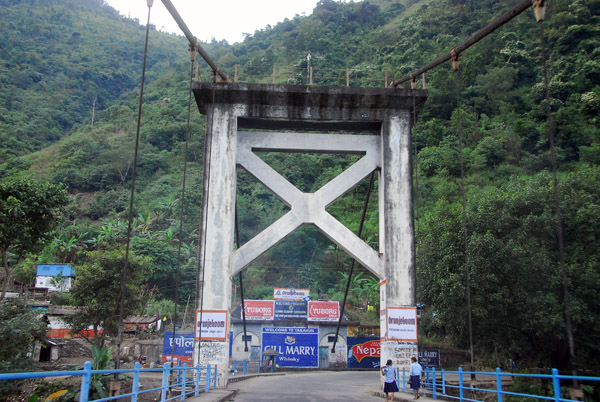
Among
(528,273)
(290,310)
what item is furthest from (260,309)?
(528,273)

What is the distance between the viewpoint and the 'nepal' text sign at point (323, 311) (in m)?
23.7

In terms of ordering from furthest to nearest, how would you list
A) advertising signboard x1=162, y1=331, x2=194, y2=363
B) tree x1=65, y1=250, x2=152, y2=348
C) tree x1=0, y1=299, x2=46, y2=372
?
tree x1=65, y1=250, x2=152, y2=348 → advertising signboard x1=162, y1=331, x2=194, y2=363 → tree x1=0, y1=299, x2=46, y2=372

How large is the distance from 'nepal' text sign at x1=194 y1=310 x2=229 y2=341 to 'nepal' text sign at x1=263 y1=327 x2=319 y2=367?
43.3 ft

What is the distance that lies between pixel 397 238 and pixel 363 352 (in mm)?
14874

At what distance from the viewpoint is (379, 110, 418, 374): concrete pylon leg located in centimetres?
883

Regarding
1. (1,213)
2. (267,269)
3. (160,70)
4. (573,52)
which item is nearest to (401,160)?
(1,213)

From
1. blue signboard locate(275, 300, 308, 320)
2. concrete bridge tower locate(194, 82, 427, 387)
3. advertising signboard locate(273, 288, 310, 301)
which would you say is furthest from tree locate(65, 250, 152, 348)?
concrete bridge tower locate(194, 82, 427, 387)

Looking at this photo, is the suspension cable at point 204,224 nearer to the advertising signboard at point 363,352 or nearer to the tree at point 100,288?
the tree at point 100,288

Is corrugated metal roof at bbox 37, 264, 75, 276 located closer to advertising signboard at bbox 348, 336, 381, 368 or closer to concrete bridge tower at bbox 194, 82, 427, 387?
advertising signboard at bbox 348, 336, 381, 368

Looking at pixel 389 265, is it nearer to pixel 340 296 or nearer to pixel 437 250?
pixel 437 250

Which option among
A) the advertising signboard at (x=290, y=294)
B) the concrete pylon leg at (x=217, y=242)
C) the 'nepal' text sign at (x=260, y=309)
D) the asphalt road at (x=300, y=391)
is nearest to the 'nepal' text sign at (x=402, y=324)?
the asphalt road at (x=300, y=391)

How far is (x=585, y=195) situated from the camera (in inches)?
554

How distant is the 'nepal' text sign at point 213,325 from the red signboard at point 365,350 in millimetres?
15183

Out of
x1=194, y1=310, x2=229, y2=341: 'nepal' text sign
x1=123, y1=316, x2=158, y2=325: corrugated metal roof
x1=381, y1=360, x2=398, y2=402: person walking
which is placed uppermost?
x1=194, y1=310, x2=229, y2=341: 'nepal' text sign
